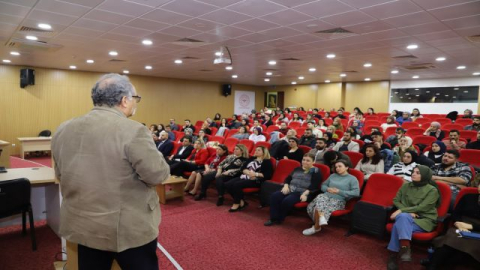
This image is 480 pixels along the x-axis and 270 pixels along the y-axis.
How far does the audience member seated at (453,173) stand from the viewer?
3.98m

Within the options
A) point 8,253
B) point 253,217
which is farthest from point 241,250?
point 8,253

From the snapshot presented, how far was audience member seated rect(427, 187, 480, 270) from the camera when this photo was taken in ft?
9.25

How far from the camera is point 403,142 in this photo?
5.04m

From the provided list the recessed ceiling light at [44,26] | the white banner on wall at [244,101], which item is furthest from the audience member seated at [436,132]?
the white banner on wall at [244,101]

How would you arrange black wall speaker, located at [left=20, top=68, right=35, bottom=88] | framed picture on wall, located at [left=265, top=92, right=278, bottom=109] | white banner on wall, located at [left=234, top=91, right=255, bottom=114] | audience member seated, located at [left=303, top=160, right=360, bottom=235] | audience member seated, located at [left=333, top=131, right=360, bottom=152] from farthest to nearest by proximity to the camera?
framed picture on wall, located at [left=265, top=92, right=278, bottom=109], white banner on wall, located at [left=234, top=91, right=255, bottom=114], black wall speaker, located at [left=20, top=68, right=35, bottom=88], audience member seated, located at [left=333, top=131, right=360, bottom=152], audience member seated, located at [left=303, top=160, right=360, bottom=235]

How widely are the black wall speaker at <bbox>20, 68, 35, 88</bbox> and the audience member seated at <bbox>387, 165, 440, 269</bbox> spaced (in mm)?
12392

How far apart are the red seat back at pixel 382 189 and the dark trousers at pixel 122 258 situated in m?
3.25

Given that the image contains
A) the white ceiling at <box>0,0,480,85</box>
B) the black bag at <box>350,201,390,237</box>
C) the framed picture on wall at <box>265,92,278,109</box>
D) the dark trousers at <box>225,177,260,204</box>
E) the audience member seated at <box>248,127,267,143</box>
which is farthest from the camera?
the framed picture on wall at <box>265,92,278,109</box>

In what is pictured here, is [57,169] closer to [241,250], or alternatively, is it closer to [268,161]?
[241,250]

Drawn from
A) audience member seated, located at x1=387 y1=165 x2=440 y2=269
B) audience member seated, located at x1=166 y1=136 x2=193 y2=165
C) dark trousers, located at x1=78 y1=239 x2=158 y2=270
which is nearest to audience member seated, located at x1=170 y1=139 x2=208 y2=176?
audience member seated, located at x1=166 y1=136 x2=193 y2=165

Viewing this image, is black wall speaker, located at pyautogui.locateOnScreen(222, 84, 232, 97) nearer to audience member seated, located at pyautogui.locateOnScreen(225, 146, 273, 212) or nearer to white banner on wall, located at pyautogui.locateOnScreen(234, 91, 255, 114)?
white banner on wall, located at pyautogui.locateOnScreen(234, 91, 255, 114)

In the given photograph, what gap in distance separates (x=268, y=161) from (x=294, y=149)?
0.91 m

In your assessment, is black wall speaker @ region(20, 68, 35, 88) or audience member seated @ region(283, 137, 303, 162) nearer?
audience member seated @ region(283, 137, 303, 162)

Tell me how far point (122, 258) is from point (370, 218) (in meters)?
3.11
